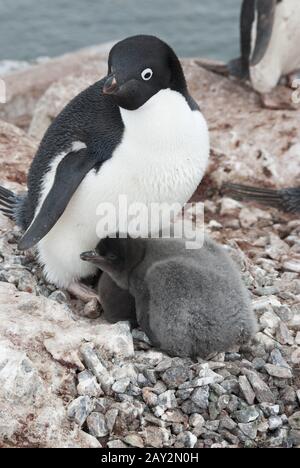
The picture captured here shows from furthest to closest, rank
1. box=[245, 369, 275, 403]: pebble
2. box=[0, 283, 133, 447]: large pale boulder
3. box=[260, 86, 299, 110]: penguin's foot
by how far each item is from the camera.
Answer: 1. box=[260, 86, 299, 110]: penguin's foot
2. box=[245, 369, 275, 403]: pebble
3. box=[0, 283, 133, 447]: large pale boulder

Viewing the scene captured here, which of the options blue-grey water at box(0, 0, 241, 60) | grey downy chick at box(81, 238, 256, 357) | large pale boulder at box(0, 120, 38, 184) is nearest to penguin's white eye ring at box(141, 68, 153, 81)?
grey downy chick at box(81, 238, 256, 357)

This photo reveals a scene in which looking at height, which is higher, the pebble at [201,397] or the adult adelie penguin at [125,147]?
the adult adelie penguin at [125,147]

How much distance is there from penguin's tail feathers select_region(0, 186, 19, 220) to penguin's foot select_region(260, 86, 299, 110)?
2.01 metres

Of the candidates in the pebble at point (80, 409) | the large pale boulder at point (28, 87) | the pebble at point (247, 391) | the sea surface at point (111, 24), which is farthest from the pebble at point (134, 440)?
the sea surface at point (111, 24)

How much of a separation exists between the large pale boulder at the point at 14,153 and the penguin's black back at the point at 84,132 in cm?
75

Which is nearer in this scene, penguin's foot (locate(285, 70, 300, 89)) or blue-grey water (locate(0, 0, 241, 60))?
penguin's foot (locate(285, 70, 300, 89))

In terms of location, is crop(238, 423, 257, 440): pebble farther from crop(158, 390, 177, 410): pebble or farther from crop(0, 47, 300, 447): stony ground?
crop(158, 390, 177, 410): pebble

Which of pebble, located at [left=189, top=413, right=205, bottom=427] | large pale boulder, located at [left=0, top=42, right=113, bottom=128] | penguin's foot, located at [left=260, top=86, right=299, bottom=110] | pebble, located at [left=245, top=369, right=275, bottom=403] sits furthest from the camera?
large pale boulder, located at [left=0, top=42, right=113, bottom=128]

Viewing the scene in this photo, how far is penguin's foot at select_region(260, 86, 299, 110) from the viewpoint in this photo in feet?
16.8

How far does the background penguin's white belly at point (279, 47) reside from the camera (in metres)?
5.27

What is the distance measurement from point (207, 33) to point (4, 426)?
858 centimetres

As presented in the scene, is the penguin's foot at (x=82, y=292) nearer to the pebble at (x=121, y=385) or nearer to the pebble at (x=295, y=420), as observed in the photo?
the pebble at (x=121, y=385)

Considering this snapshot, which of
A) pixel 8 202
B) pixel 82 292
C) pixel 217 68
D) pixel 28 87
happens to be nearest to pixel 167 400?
pixel 82 292

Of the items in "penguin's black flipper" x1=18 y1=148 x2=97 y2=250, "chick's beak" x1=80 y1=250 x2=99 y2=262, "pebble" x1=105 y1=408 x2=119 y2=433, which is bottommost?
"pebble" x1=105 y1=408 x2=119 y2=433
